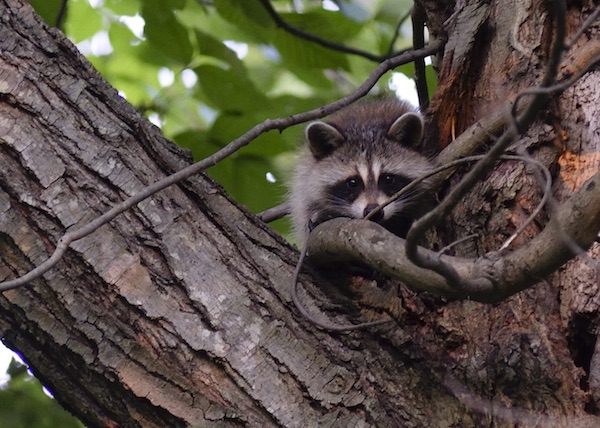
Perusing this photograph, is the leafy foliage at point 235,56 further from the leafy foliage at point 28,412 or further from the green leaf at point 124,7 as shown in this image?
the leafy foliage at point 28,412

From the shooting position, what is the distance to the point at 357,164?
4.77m

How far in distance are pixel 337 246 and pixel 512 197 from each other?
729 mm

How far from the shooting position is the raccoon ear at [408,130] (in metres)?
4.39

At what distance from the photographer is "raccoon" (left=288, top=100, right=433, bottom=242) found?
15.0 ft

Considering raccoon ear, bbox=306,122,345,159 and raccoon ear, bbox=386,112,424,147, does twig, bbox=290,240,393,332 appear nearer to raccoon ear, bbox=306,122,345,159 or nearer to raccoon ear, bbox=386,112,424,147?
raccoon ear, bbox=386,112,424,147

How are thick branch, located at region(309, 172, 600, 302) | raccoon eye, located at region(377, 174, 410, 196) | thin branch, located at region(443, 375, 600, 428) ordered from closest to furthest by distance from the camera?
thick branch, located at region(309, 172, 600, 302) → thin branch, located at region(443, 375, 600, 428) → raccoon eye, located at region(377, 174, 410, 196)

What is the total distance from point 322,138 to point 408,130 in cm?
54

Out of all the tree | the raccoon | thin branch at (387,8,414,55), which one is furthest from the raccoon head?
the tree

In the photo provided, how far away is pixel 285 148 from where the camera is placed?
4.26 m

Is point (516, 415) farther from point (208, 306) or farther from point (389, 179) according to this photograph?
point (389, 179)

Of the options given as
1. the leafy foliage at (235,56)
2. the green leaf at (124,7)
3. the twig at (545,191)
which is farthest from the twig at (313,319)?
the green leaf at (124,7)

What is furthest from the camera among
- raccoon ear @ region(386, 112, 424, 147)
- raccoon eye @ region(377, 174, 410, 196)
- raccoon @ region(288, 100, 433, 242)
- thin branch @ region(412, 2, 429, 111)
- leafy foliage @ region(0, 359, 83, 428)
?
raccoon eye @ region(377, 174, 410, 196)

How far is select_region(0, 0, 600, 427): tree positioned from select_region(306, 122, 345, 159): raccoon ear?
1640 mm

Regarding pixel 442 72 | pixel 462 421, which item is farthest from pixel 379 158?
pixel 462 421
